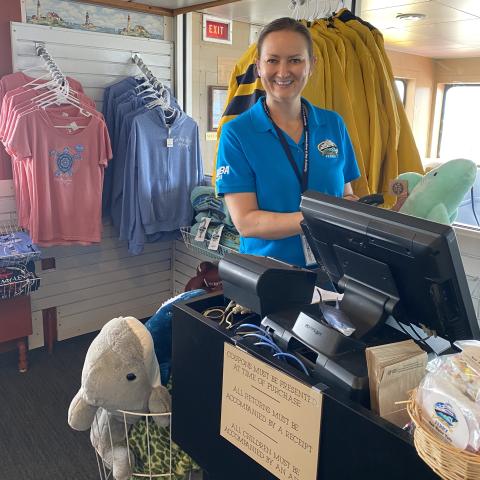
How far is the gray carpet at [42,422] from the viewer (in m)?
2.34

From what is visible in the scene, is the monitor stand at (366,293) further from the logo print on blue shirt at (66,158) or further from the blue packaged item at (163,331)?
the logo print on blue shirt at (66,158)

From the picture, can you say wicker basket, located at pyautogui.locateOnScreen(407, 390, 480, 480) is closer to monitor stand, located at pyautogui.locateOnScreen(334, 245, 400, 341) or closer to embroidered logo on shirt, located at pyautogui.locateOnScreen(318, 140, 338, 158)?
monitor stand, located at pyautogui.locateOnScreen(334, 245, 400, 341)

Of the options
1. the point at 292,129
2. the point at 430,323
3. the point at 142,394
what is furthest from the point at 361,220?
the point at 292,129

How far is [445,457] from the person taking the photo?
23.9 inches

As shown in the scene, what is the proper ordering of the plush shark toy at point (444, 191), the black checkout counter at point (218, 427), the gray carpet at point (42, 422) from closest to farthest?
the black checkout counter at point (218, 427) → the plush shark toy at point (444, 191) → the gray carpet at point (42, 422)

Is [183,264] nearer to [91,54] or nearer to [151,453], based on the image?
[91,54]

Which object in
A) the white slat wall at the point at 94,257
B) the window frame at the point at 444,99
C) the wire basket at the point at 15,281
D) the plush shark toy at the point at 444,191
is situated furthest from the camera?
the window frame at the point at 444,99

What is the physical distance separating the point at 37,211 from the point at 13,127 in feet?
1.56

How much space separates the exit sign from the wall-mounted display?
1.19 ft

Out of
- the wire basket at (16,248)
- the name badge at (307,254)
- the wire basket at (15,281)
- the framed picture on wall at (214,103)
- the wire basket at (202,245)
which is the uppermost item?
the framed picture on wall at (214,103)

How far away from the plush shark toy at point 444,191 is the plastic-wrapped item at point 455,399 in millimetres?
475

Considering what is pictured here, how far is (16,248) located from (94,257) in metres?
0.78

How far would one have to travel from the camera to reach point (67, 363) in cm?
329

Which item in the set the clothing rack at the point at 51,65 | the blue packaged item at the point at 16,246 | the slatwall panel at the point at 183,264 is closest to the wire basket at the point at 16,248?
the blue packaged item at the point at 16,246
